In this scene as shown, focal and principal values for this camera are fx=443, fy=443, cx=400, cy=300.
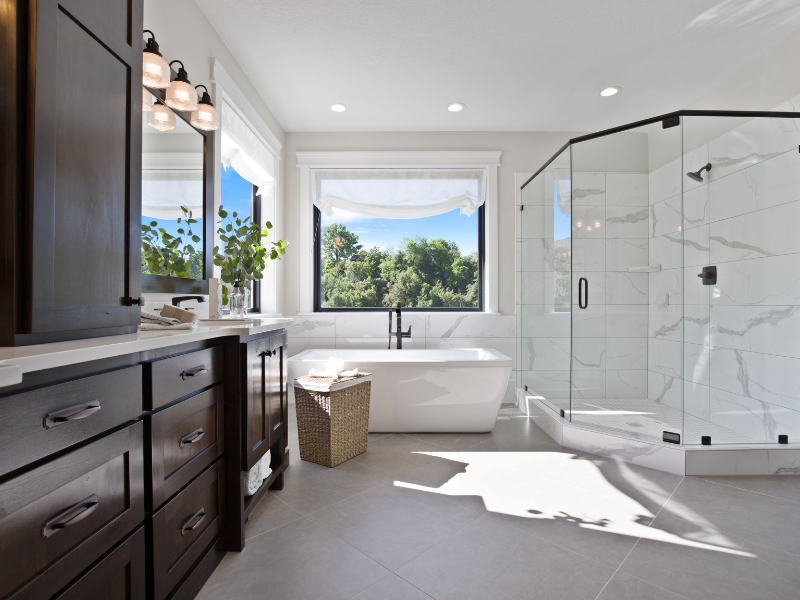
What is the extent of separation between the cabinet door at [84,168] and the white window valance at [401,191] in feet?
Answer: 9.47

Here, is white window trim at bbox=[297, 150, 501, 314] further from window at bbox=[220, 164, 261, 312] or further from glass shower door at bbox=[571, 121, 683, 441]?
glass shower door at bbox=[571, 121, 683, 441]

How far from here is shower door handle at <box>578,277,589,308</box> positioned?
3.23 meters

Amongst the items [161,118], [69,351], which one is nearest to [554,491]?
[69,351]

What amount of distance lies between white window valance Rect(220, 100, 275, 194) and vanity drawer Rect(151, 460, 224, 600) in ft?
6.81

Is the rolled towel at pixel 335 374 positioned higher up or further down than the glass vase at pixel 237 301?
further down

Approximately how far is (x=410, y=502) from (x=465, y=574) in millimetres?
567

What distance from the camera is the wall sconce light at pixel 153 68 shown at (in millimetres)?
1744

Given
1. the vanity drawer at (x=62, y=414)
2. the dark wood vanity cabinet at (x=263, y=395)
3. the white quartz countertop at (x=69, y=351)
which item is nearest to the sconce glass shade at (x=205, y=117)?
the dark wood vanity cabinet at (x=263, y=395)

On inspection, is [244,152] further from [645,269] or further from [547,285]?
[645,269]

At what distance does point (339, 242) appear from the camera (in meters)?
4.28

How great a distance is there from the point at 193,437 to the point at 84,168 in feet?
2.63

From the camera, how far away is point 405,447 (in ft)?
9.40

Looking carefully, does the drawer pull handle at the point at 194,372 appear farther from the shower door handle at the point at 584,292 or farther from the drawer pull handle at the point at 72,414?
the shower door handle at the point at 584,292

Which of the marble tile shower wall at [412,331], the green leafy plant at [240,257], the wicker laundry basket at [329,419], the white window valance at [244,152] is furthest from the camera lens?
the marble tile shower wall at [412,331]
